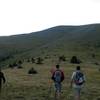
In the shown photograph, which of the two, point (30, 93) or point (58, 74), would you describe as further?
point (30, 93)

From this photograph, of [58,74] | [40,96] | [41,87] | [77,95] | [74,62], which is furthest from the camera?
[74,62]

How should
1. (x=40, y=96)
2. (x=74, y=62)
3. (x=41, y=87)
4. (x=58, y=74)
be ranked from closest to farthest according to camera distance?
(x=58, y=74) < (x=40, y=96) < (x=41, y=87) < (x=74, y=62)

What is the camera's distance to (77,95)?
28.4m

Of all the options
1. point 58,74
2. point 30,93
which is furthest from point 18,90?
point 58,74

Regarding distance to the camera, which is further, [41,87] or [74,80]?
[41,87]

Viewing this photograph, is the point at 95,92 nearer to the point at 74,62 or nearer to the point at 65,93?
the point at 65,93

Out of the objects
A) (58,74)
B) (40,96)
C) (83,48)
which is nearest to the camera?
(58,74)

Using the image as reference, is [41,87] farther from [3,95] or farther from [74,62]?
[74,62]

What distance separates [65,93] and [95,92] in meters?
3.01

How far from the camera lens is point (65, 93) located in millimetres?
37812

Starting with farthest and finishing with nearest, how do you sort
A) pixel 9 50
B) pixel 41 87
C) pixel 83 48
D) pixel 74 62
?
pixel 9 50
pixel 83 48
pixel 74 62
pixel 41 87

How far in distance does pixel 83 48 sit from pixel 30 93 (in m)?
108

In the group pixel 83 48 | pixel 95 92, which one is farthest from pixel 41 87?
pixel 83 48

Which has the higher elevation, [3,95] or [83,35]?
[83,35]
